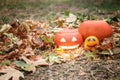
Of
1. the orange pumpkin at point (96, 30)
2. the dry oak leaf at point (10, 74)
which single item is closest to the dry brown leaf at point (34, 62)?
the dry oak leaf at point (10, 74)

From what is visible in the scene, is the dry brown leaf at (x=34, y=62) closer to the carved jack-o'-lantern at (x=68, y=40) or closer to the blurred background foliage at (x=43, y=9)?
the carved jack-o'-lantern at (x=68, y=40)

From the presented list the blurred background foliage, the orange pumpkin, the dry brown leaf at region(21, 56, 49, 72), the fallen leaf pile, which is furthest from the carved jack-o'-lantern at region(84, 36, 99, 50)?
the blurred background foliage

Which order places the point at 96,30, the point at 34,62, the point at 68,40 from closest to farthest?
the point at 34,62, the point at 68,40, the point at 96,30

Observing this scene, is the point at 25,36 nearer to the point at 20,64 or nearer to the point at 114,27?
the point at 20,64

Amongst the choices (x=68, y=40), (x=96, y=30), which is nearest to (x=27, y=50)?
(x=68, y=40)

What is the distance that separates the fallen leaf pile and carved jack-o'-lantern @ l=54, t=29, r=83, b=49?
0.07m

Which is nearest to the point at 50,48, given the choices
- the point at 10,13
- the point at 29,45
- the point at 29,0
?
the point at 29,45

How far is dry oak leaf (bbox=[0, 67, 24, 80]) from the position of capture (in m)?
2.71

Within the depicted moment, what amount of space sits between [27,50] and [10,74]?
787mm

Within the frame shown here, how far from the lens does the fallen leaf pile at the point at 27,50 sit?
119 inches

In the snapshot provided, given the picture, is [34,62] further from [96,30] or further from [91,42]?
[96,30]

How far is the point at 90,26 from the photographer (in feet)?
12.3

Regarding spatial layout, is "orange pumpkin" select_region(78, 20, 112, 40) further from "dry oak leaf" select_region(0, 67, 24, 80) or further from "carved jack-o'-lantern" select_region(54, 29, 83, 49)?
"dry oak leaf" select_region(0, 67, 24, 80)

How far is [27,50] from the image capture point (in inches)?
138
